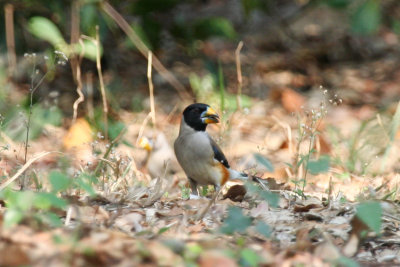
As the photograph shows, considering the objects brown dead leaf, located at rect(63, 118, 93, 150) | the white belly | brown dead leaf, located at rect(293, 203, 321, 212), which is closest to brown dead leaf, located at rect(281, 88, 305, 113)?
brown dead leaf, located at rect(63, 118, 93, 150)

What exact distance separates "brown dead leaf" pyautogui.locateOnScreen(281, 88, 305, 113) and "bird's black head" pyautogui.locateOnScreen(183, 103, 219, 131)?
3.20 metres

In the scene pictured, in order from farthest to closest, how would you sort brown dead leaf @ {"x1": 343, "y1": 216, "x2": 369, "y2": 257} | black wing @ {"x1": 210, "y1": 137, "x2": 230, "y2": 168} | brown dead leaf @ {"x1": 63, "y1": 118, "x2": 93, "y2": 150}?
brown dead leaf @ {"x1": 63, "y1": 118, "x2": 93, "y2": 150} < black wing @ {"x1": 210, "y1": 137, "x2": 230, "y2": 168} < brown dead leaf @ {"x1": 343, "y1": 216, "x2": 369, "y2": 257}

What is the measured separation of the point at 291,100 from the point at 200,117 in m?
3.43

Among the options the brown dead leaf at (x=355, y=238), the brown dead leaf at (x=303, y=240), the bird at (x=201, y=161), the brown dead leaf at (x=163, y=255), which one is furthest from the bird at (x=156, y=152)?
the brown dead leaf at (x=163, y=255)

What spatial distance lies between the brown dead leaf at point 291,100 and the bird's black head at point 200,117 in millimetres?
3204

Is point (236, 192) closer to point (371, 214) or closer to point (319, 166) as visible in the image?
point (319, 166)

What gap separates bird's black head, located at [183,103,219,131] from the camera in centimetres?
612

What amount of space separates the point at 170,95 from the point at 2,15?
2.67 m

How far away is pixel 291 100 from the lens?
9383 millimetres

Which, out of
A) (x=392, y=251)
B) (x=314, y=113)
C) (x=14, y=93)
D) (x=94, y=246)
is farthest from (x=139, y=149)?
(x=94, y=246)

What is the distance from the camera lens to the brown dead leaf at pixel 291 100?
9258 mm

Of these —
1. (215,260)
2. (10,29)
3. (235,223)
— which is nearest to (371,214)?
(235,223)

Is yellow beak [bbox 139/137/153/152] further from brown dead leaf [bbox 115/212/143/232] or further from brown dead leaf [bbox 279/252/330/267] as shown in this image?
brown dead leaf [bbox 279/252/330/267]

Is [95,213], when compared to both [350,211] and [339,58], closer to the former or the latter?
[350,211]
